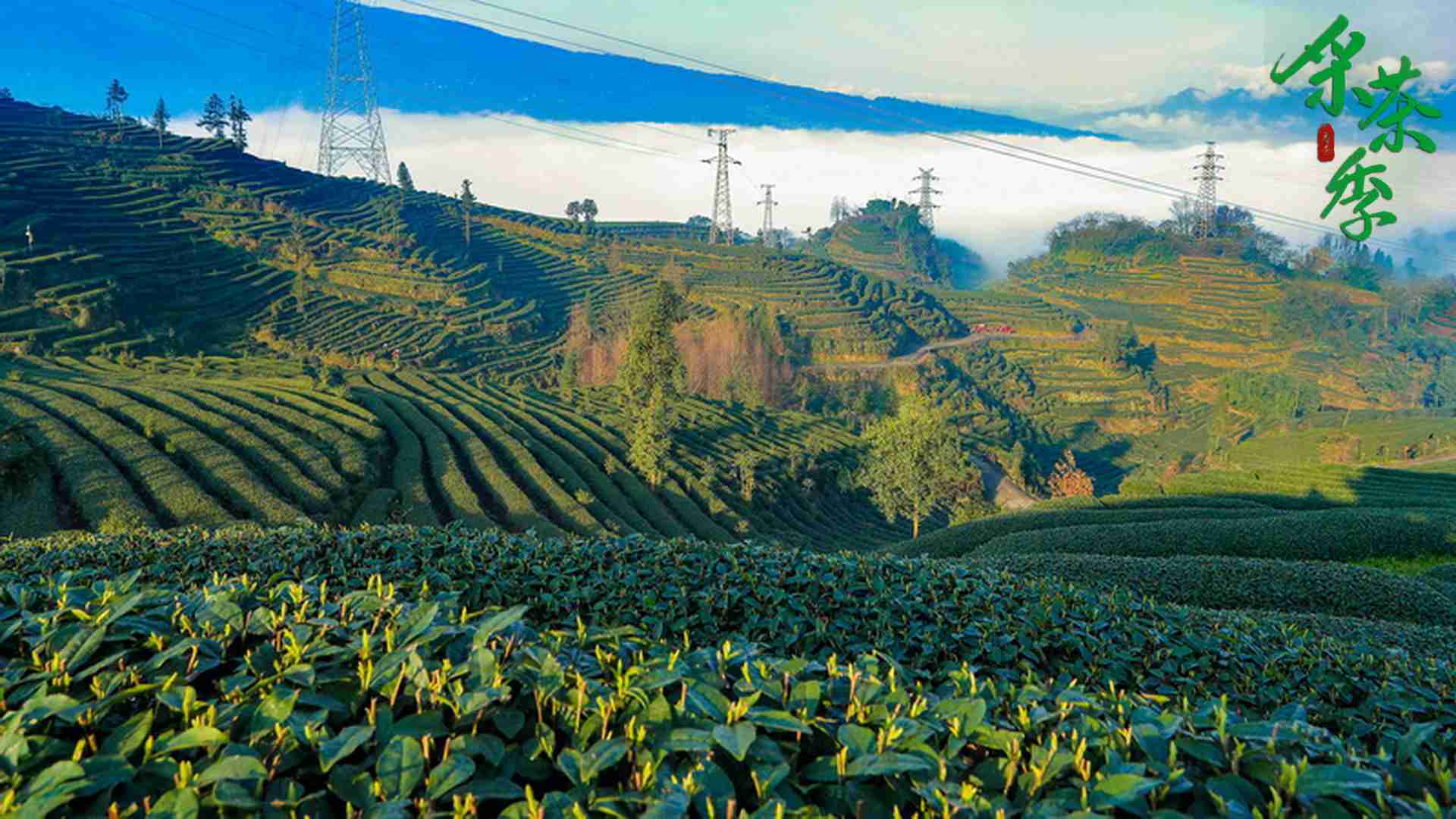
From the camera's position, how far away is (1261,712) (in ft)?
12.9

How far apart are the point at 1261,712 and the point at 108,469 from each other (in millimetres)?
21592

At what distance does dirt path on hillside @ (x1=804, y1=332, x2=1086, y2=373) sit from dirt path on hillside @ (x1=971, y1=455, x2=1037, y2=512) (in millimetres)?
23788

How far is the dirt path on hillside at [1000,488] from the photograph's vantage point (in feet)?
153

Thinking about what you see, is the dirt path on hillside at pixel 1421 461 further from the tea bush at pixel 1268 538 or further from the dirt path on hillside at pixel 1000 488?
the tea bush at pixel 1268 538

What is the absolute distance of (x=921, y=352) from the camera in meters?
89.5

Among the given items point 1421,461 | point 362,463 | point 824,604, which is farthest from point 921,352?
point 824,604

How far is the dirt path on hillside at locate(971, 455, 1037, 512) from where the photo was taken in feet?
153

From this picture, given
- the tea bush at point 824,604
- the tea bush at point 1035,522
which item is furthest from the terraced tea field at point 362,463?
the tea bush at point 1035,522

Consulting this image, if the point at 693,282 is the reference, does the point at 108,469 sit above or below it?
below

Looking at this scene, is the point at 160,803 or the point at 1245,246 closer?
the point at 160,803

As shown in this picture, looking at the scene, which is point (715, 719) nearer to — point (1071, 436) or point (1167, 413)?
point (1071, 436)

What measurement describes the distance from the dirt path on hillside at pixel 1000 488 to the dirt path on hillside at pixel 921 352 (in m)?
23.8

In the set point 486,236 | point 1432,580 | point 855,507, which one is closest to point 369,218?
point 486,236

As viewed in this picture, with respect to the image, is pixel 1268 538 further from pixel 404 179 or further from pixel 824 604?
pixel 404 179
